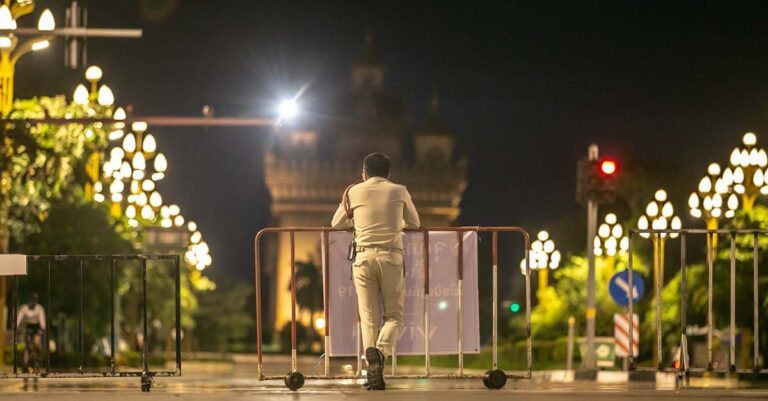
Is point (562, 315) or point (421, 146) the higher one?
point (421, 146)

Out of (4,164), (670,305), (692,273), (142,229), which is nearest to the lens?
(4,164)

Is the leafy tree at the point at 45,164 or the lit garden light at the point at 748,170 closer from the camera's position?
the leafy tree at the point at 45,164

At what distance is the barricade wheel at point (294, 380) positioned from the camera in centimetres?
1224

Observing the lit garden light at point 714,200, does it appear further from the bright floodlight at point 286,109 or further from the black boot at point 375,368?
the black boot at point 375,368

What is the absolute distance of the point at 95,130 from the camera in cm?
3597

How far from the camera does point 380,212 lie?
39.9 feet

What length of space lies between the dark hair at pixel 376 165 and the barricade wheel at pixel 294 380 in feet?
4.98

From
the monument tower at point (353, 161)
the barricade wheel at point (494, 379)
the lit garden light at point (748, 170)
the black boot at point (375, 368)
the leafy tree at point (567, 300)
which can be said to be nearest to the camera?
the black boot at point (375, 368)

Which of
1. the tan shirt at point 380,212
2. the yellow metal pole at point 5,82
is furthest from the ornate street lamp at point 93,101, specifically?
the tan shirt at point 380,212

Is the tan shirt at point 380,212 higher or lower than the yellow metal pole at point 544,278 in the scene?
Result: higher

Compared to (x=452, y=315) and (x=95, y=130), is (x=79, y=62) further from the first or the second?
(x=452, y=315)

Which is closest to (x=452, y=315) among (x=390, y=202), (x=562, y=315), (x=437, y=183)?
(x=390, y=202)

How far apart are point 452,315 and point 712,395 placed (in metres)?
2.14

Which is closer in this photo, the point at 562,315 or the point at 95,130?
the point at 95,130
